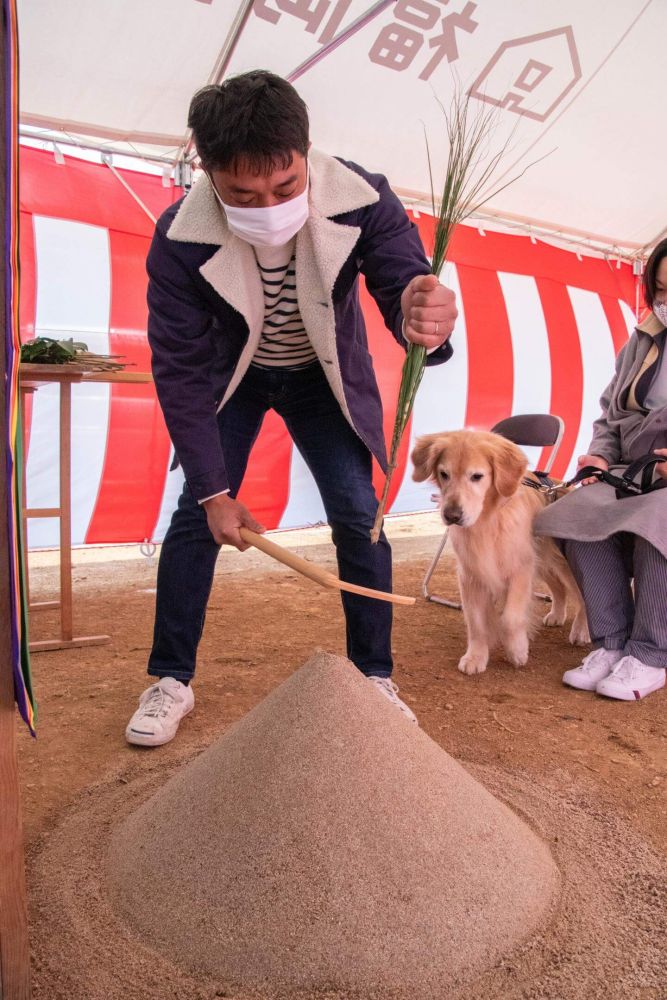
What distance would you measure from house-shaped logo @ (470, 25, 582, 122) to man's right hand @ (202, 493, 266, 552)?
296cm

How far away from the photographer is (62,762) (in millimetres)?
1834

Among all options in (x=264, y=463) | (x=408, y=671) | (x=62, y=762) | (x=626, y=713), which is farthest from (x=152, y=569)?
(x=626, y=713)

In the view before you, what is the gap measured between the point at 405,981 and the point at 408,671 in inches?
61.3

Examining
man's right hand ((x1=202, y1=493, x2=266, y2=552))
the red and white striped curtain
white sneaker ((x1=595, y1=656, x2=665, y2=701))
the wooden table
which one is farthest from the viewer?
the red and white striped curtain

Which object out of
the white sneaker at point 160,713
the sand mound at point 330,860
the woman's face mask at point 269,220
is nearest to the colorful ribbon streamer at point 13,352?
the sand mound at point 330,860

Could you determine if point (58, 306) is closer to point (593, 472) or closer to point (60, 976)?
point (593, 472)

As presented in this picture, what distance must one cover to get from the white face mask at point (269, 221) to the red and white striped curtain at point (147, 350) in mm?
2803

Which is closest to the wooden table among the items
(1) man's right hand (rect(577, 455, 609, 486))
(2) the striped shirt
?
(2) the striped shirt

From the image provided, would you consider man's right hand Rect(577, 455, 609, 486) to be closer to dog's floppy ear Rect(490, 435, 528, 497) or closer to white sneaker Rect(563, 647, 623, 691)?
dog's floppy ear Rect(490, 435, 528, 497)

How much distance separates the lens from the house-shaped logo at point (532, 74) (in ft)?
12.2

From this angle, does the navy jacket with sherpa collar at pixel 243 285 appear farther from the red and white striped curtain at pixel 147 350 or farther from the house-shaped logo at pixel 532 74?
the red and white striped curtain at pixel 147 350

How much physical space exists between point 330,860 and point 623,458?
2072mm

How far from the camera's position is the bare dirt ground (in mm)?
1094

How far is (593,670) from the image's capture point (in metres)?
2.44
